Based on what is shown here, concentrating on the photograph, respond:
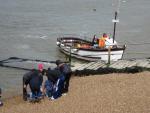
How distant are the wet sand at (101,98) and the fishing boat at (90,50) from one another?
9.64m

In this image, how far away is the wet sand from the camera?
1431 cm

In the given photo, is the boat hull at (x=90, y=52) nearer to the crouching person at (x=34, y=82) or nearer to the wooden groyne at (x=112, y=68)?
the wooden groyne at (x=112, y=68)

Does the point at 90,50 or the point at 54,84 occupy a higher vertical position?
the point at 54,84

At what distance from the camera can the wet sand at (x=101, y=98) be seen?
14312 mm

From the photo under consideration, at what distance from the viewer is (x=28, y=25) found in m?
48.6

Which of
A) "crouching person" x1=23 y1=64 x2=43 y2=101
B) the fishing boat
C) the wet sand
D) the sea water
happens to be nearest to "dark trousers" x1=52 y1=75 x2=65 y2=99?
the wet sand

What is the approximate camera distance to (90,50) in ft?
101

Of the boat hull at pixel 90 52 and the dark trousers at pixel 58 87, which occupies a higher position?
the dark trousers at pixel 58 87

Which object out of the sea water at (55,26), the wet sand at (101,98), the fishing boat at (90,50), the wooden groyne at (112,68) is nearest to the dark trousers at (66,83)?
the wet sand at (101,98)

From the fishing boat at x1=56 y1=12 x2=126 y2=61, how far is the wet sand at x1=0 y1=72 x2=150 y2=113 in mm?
9641

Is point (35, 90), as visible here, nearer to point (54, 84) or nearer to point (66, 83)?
point (54, 84)

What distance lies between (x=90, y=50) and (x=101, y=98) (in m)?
15.3

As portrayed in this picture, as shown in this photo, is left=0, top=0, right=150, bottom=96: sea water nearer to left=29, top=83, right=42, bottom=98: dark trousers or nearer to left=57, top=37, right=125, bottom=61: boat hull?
left=57, top=37, right=125, bottom=61: boat hull

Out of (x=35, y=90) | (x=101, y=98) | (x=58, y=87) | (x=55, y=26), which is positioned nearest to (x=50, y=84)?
(x=58, y=87)
